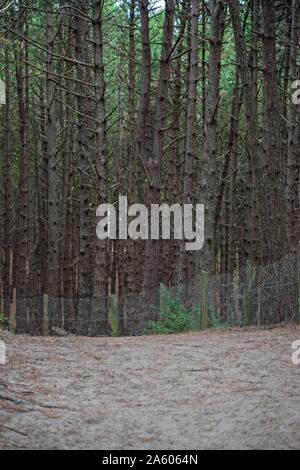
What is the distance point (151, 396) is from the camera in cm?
788

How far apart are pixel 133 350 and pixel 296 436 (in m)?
5.51

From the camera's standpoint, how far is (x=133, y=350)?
1138 cm

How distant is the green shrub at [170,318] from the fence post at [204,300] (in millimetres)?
294

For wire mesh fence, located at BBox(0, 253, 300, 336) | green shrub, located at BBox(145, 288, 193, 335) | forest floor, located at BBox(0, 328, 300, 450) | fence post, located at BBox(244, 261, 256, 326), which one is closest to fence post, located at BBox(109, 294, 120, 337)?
wire mesh fence, located at BBox(0, 253, 300, 336)

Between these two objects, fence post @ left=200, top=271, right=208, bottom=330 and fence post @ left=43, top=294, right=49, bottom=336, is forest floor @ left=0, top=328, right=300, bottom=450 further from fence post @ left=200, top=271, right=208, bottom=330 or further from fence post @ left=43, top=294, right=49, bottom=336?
fence post @ left=43, top=294, right=49, bottom=336

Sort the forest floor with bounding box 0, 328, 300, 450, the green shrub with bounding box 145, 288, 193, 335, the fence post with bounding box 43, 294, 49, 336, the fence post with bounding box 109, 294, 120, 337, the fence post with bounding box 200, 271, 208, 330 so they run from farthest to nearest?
the fence post with bounding box 43, 294, 49, 336 < the fence post with bounding box 109, 294, 120, 337 < the green shrub with bounding box 145, 288, 193, 335 < the fence post with bounding box 200, 271, 208, 330 < the forest floor with bounding box 0, 328, 300, 450

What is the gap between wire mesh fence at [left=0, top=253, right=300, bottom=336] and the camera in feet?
46.0

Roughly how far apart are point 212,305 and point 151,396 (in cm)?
745

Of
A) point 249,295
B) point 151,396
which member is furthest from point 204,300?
point 151,396

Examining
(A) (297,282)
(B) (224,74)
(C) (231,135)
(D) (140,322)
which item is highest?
(B) (224,74)

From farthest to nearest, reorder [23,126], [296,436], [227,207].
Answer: [227,207] → [23,126] → [296,436]
